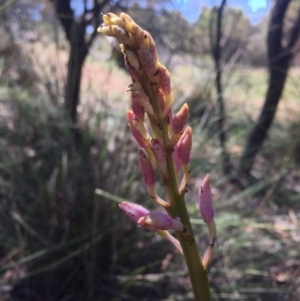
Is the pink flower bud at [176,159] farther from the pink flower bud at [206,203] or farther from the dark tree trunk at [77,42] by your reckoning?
the dark tree trunk at [77,42]

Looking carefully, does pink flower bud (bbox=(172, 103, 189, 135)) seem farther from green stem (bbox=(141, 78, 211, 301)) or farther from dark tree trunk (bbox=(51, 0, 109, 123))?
dark tree trunk (bbox=(51, 0, 109, 123))

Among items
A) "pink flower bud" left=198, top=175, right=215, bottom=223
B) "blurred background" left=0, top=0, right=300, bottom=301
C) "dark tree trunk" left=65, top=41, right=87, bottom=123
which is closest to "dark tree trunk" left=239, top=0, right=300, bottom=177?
"blurred background" left=0, top=0, right=300, bottom=301

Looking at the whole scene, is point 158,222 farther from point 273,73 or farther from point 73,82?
point 273,73

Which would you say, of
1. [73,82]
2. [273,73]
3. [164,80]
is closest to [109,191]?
[73,82]

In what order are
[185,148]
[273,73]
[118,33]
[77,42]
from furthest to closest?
1. [273,73]
2. [77,42]
3. [185,148]
4. [118,33]

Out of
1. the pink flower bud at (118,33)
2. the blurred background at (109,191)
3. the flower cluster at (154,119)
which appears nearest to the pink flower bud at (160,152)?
the flower cluster at (154,119)

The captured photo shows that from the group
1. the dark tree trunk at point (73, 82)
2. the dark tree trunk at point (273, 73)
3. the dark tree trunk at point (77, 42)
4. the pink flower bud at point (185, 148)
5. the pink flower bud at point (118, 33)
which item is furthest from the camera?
the dark tree trunk at point (273, 73)
